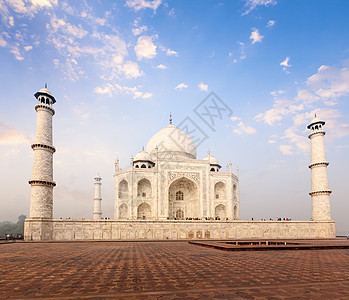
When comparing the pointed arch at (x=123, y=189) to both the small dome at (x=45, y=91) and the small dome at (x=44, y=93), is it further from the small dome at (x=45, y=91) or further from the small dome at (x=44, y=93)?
the small dome at (x=45, y=91)

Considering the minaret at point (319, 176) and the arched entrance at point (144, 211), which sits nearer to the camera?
the minaret at point (319, 176)

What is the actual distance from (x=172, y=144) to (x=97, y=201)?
41.8 ft

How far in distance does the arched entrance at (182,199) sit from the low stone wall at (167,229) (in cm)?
762

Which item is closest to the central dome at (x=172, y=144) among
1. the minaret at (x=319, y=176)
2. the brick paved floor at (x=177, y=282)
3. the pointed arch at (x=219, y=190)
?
the pointed arch at (x=219, y=190)

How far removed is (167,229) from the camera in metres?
22.8

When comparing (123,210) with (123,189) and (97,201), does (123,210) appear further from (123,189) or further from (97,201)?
(97,201)

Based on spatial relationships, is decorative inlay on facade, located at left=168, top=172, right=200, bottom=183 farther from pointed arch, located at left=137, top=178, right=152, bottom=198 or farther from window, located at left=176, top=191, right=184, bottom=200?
window, located at left=176, top=191, right=184, bottom=200

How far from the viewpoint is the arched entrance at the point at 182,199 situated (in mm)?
31703

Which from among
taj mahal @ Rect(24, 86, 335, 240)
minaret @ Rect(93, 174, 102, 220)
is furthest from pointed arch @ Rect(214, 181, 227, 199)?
minaret @ Rect(93, 174, 102, 220)

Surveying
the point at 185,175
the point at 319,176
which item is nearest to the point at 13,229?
the point at 185,175

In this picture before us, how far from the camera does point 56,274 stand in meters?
5.36

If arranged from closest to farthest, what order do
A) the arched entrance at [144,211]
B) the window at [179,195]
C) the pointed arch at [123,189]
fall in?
the arched entrance at [144,211] → the pointed arch at [123,189] → the window at [179,195]

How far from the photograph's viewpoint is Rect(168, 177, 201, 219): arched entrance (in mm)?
31703

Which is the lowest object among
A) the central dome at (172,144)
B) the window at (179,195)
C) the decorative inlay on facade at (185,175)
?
the window at (179,195)
